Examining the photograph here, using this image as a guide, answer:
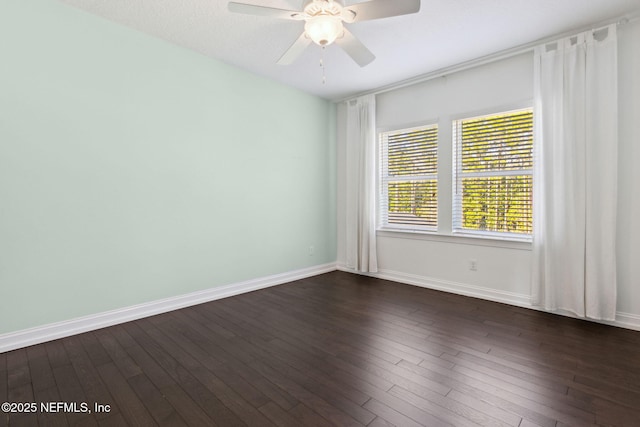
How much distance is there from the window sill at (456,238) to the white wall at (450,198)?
0.04ft

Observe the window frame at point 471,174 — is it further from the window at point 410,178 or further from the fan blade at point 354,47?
the fan blade at point 354,47

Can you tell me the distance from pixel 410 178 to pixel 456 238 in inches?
41.0

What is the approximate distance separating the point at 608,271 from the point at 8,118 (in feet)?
17.0

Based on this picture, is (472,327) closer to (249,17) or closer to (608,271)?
(608,271)

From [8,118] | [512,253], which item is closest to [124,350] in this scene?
[8,118]

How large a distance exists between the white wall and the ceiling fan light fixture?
2.25m

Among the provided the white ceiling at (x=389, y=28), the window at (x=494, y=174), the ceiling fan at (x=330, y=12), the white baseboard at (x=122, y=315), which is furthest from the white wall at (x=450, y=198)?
the ceiling fan at (x=330, y=12)

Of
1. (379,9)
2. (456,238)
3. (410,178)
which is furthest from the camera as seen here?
(410,178)

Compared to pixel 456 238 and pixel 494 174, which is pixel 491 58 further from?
pixel 456 238

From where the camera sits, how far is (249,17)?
8.83ft

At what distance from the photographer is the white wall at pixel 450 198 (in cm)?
272

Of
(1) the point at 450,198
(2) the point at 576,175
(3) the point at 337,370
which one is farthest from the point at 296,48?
(2) the point at 576,175

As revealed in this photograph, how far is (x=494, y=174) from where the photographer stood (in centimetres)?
351

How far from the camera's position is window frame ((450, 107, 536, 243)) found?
3309mm
